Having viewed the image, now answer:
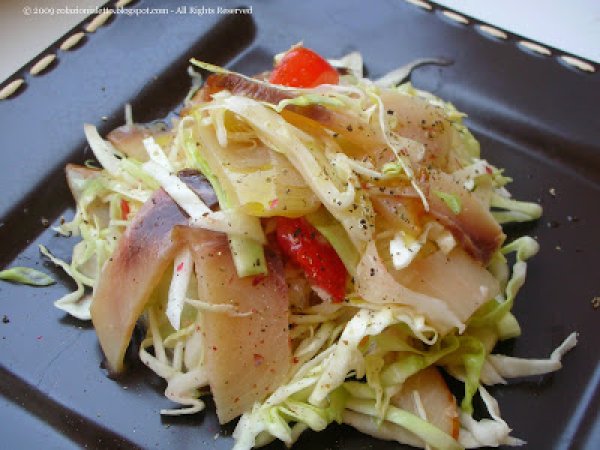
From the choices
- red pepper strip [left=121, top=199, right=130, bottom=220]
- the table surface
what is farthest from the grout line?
red pepper strip [left=121, top=199, right=130, bottom=220]

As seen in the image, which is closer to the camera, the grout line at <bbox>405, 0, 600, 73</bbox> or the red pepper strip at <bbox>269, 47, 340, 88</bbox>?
the red pepper strip at <bbox>269, 47, 340, 88</bbox>

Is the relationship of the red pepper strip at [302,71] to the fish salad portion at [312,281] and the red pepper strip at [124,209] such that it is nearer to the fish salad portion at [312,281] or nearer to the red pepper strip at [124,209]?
the fish salad portion at [312,281]

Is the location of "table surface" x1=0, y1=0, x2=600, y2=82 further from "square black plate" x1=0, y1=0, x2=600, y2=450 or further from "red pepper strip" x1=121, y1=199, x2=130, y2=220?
"red pepper strip" x1=121, y1=199, x2=130, y2=220

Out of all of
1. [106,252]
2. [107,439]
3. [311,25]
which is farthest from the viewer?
[311,25]

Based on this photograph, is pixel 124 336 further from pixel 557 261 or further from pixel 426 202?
pixel 557 261

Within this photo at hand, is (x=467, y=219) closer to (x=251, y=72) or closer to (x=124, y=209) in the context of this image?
(x=124, y=209)

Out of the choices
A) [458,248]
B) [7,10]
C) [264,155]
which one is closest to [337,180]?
[264,155]
